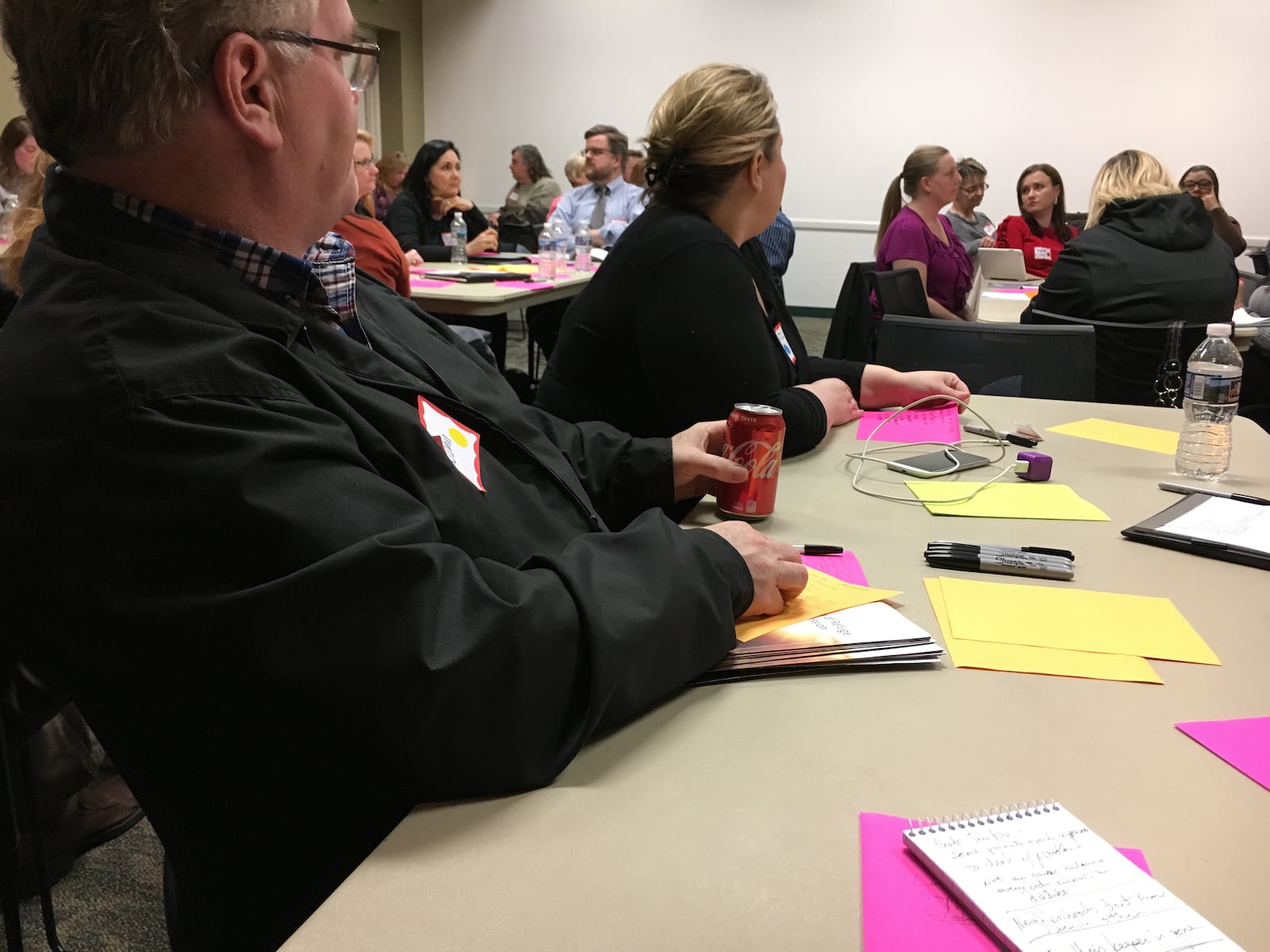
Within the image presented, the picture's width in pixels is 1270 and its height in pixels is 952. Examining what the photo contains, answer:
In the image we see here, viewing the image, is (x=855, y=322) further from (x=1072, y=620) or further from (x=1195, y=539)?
(x=1072, y=620)

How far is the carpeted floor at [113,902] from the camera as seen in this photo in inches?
60.7

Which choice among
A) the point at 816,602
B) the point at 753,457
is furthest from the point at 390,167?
the point at 816,602

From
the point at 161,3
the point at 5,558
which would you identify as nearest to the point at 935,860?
the point at 5,558

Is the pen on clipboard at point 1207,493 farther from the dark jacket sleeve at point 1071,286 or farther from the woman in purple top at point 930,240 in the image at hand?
the woman in purple top at point 930,240

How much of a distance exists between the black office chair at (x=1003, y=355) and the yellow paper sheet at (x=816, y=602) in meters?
1.42

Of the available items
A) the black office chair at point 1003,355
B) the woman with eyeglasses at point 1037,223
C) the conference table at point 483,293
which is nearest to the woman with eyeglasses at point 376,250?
the conference table at point 483,293

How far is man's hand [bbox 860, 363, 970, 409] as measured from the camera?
1938mm

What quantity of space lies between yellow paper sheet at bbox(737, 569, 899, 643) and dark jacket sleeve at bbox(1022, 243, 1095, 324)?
261 centimetres

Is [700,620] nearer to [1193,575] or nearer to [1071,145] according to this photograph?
[1193,575]

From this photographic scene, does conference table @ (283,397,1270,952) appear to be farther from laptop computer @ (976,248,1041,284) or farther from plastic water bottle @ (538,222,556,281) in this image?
laptop computer @ (976,248,1041,284)

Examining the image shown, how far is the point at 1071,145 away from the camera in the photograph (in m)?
7.89

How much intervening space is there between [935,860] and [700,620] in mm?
287

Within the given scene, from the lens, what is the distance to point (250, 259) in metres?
0.81

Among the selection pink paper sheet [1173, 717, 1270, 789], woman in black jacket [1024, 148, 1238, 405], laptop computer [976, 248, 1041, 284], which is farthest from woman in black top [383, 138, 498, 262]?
pink paper sheet [1173, 717, 1270, 789]
